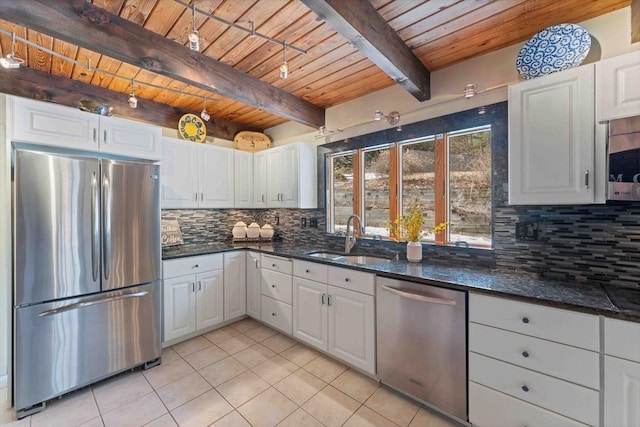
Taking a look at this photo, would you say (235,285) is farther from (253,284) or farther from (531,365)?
(531,365)

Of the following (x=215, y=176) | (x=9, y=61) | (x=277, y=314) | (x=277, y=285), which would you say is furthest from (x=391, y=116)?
(x=9, y=61)

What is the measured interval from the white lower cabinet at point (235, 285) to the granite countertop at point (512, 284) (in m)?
1.23

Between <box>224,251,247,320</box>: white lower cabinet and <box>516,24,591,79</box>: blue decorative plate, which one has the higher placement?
<box>516,24,591,79</box>: blue decorative plate

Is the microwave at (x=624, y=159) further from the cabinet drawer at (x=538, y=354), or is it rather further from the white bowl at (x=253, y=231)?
the white bowl at (x=253, y=231)

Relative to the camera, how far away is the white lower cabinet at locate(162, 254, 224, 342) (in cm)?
259

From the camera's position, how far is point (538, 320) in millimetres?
1385

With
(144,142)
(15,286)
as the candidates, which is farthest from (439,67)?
(15,286)

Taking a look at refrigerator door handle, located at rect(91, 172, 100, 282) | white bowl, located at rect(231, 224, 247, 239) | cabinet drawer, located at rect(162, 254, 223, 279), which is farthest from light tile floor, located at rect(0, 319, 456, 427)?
white bowl, located at rect(231, 224, 247, 239)

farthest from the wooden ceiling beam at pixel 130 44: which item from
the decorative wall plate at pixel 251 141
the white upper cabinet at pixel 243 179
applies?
the decorative wall plate at pixel 251 141

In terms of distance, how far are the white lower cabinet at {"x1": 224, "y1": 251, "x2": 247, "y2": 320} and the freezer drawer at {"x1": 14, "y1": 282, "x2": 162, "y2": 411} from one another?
0.76 meters

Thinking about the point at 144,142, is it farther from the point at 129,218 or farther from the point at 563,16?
the point at 563,16

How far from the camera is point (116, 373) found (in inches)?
84.4

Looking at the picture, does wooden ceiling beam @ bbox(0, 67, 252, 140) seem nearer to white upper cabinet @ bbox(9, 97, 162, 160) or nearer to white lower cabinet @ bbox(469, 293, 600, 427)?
white upper cabinet @ bbox(9, 97, 162, 160)

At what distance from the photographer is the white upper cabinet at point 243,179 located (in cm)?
354
